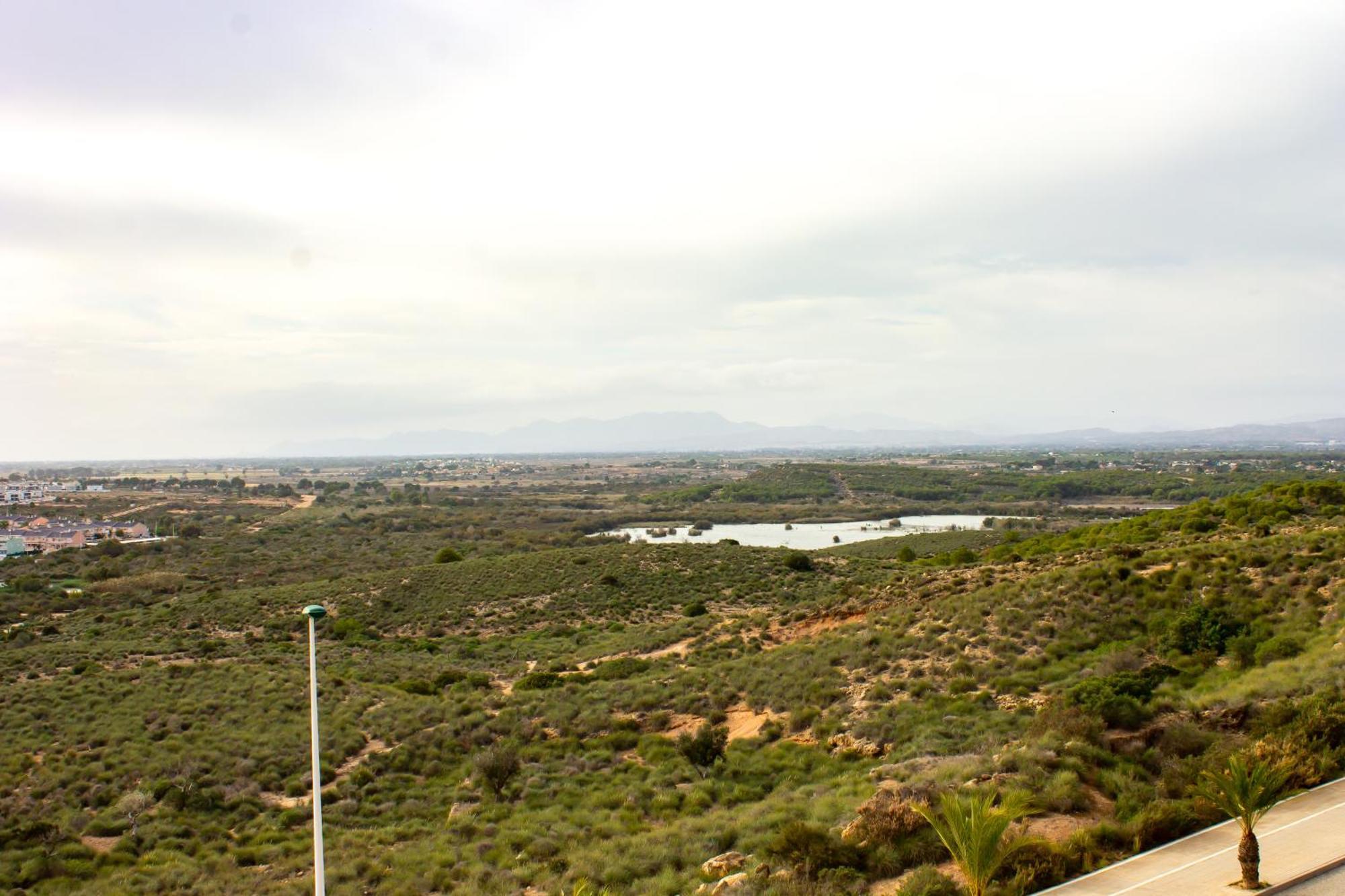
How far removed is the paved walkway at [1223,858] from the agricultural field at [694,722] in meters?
0.30

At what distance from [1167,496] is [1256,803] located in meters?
120

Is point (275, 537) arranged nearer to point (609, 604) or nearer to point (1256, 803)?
point (609, 604)

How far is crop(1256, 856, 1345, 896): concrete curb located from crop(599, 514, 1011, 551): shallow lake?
65.9 metres

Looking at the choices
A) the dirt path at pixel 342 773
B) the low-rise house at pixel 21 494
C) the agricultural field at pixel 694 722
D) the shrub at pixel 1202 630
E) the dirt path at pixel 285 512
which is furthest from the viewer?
the low-rise house at pixel 21 494

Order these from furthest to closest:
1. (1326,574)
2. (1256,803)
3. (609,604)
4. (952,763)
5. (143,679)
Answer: (609,604), (143,679), (1326,574), (952,763), (1256,803)

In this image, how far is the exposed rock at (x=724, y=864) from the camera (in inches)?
374

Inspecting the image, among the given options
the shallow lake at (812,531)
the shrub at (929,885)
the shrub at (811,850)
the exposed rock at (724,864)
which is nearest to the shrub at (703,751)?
the exposed rock at (724,864)

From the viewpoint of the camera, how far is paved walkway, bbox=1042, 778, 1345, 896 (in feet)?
24.8

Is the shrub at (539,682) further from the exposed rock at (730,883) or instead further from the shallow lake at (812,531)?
the shallow lake at (812,531)

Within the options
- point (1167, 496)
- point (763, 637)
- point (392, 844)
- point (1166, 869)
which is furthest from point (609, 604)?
point (1167, 496)

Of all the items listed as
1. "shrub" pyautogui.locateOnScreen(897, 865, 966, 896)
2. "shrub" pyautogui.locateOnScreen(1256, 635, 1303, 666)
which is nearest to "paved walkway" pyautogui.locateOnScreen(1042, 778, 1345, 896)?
"shrub" pyautogui.locateOnScreen(897, 865, 966, 896)

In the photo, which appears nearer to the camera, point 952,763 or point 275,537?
point 952,763

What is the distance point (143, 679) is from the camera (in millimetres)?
22875

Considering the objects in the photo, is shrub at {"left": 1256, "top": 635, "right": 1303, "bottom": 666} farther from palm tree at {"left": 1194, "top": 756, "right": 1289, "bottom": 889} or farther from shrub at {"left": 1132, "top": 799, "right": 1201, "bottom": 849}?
palm tree at {"left": 1194, "top": 756, "right": 1289, "bottom": 889}
